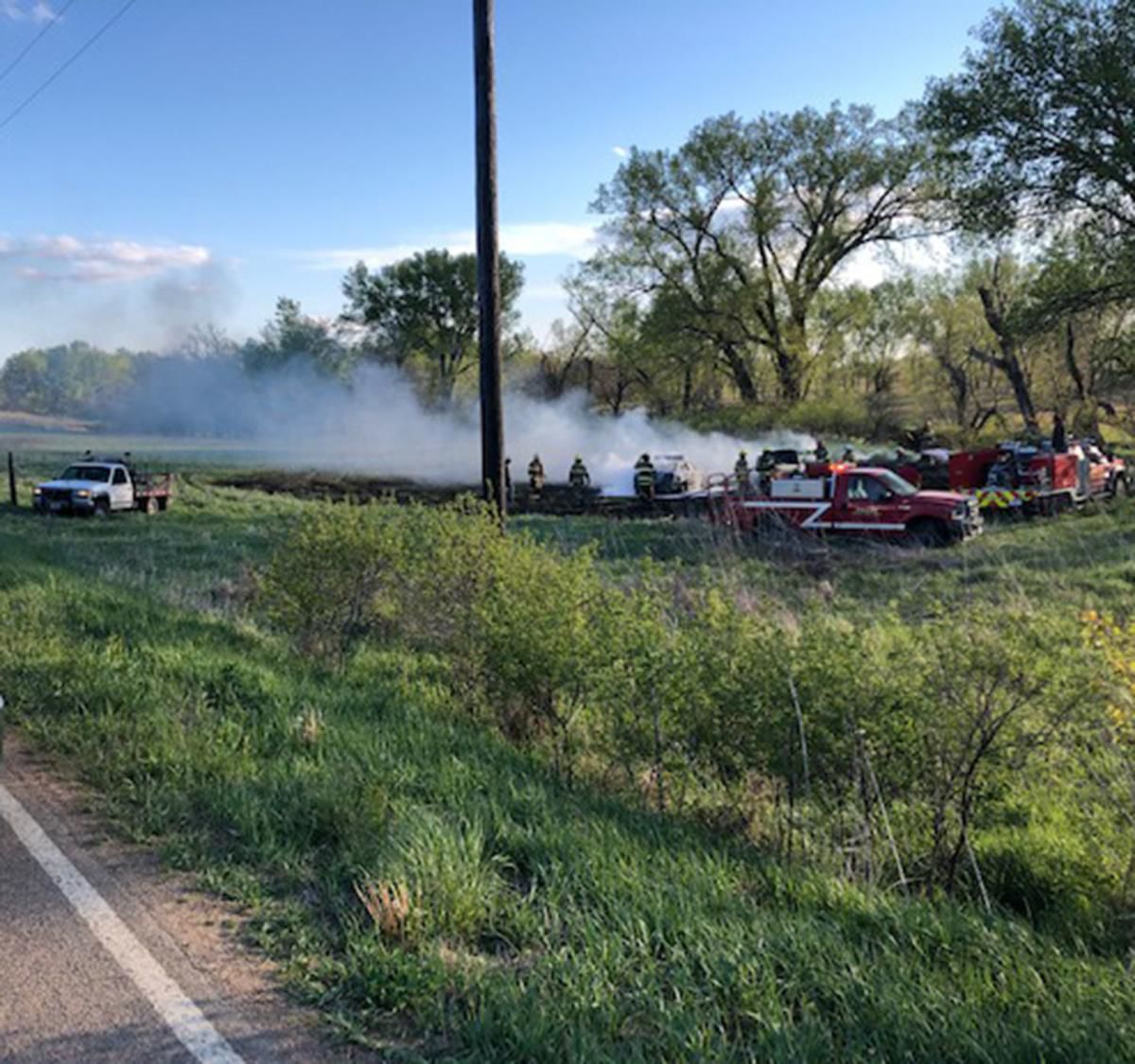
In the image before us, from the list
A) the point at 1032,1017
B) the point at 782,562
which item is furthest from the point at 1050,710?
the point at 782,562

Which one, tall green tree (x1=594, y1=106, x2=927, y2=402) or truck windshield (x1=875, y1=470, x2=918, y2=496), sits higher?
tall green tree (x1=594, y1=106, x2=927, y2=402)

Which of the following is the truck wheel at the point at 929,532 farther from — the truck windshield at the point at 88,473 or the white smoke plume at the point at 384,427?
the truck windshield at the point at 88,473

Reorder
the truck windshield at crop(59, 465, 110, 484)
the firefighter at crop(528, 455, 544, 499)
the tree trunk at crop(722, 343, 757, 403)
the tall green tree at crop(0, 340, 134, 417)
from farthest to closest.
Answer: the tall green tree at crop(0, 340, 134, 417), the tree trunk at crop(722, 343, 757, 403), the firefighter at crop(528, 455, 544, 499), the truck windshield at crop(59, 465, 110, 484)

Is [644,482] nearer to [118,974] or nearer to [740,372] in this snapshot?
[740,372]

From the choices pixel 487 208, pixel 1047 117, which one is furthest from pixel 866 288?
pixel 487 208

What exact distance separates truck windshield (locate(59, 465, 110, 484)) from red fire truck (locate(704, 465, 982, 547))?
18.5 meters

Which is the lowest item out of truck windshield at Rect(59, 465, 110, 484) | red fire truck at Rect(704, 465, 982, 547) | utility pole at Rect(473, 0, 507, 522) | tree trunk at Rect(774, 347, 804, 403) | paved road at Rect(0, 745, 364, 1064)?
paved road at Rect(0, 745, 364, 1064)

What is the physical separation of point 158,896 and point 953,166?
28.7 meters

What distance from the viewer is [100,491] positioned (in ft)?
88.4

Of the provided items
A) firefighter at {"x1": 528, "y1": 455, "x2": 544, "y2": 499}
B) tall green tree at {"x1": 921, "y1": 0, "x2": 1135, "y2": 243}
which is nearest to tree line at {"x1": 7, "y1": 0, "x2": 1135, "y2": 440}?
tall green tree at {"x1": 921, "y1": 0, "x2": 1135, "y2": 243}

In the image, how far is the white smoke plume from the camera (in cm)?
4534

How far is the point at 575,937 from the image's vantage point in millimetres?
3678

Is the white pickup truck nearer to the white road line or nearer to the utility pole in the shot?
the utility pole

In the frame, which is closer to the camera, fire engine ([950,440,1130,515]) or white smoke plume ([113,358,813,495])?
fire engine ([950,440,1130,515])
